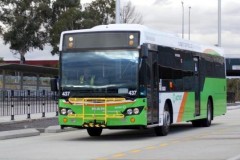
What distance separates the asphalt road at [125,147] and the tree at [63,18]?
44.4m

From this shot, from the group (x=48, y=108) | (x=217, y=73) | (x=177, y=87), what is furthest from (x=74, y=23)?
(x=177, y=87)

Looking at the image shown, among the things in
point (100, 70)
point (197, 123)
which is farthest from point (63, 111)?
point (197, 123)

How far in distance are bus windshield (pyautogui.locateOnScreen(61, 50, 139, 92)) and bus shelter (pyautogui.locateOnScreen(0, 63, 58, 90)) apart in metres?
21.5

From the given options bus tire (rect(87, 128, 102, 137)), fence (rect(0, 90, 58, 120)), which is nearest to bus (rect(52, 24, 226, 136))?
bus tire (rect(87, 128, 102, 137))

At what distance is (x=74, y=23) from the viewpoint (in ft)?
212

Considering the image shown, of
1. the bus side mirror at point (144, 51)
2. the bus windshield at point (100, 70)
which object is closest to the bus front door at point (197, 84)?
the bus side mirror at point (144, 51)

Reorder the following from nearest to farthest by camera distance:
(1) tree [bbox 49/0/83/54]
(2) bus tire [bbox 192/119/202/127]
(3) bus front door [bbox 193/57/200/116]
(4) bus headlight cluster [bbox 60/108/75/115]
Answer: (4) bus headlight cluster [bbox 60/108/75/115], (3) bus front door [bbox 193/57/200/116], (2) bus tire [bbox 192/119/202/127], (1) tree [bbox 49/0/83/54]

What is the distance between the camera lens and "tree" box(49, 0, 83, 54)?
6462cm

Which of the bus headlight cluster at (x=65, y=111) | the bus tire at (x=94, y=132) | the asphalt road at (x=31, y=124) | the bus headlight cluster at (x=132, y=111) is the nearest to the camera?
the bus headlight cluster at (x=132, y=111)

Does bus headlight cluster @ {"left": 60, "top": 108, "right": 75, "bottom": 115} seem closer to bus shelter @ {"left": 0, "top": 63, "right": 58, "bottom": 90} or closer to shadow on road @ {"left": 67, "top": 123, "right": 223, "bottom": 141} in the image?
shadow on road @ {"left": 67, "top": 123, "right": 223, "bottom": 141}

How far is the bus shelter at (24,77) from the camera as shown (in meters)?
41.1

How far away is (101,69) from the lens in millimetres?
17344

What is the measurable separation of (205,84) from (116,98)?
737 centimetres

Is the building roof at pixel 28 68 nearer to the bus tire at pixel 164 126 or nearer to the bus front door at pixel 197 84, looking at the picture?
the bus front door at pixel 197 84
